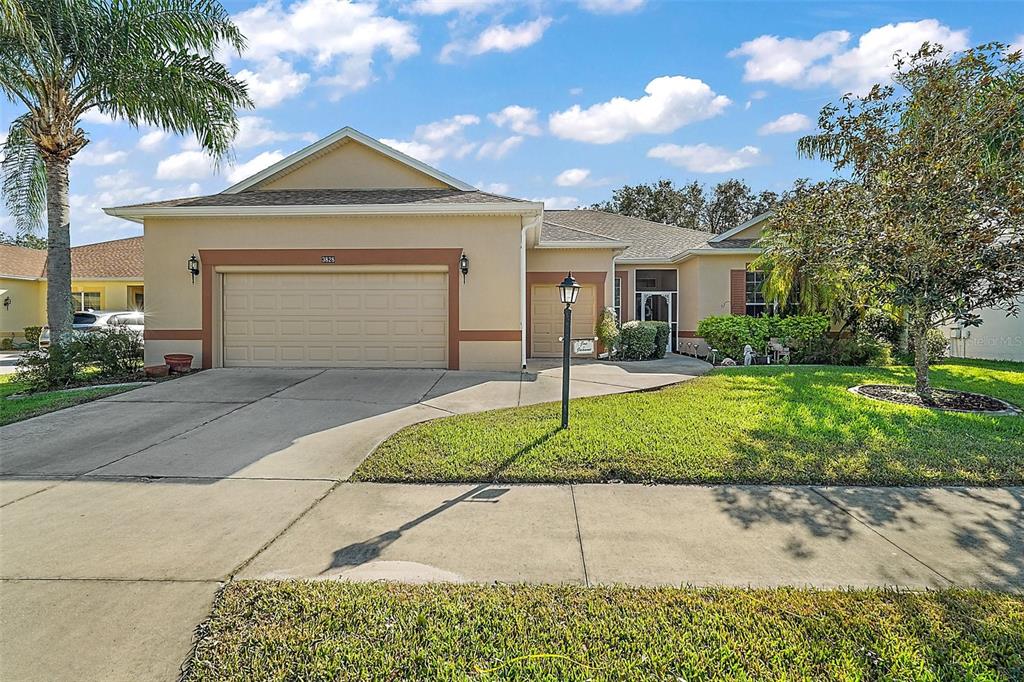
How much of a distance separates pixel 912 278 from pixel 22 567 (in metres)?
11.1

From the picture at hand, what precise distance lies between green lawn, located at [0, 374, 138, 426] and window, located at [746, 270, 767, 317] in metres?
16.7

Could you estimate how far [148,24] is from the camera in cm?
1119

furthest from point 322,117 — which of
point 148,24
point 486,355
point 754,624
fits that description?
point 754,624

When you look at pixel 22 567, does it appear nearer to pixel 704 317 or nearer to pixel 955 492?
pixel 955 492

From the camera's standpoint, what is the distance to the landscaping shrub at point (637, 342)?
15.1m

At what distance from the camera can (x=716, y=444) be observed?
20.0 ft

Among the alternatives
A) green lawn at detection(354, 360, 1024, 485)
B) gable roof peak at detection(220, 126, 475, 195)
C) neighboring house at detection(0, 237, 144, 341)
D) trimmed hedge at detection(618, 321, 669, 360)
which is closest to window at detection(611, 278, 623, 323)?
trimmed hedge at detection(618, 321, 669, 360)

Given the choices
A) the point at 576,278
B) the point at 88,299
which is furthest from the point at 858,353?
the point at 88,299

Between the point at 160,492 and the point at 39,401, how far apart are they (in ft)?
20.4

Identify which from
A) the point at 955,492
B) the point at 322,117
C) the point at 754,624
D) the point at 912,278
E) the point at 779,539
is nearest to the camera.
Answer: the point at 754,624

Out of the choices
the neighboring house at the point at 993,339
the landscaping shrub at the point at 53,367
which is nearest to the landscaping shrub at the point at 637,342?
the neighboring house at the point at 993,339

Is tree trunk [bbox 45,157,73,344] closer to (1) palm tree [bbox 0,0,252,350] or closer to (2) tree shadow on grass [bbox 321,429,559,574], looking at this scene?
(1) palm tree [bbox 0,0,252,350]

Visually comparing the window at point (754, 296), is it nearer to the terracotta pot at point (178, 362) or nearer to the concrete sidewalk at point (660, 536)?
the concrete sidewalk at point (660, 536)

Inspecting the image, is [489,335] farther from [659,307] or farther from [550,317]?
[659,307]
